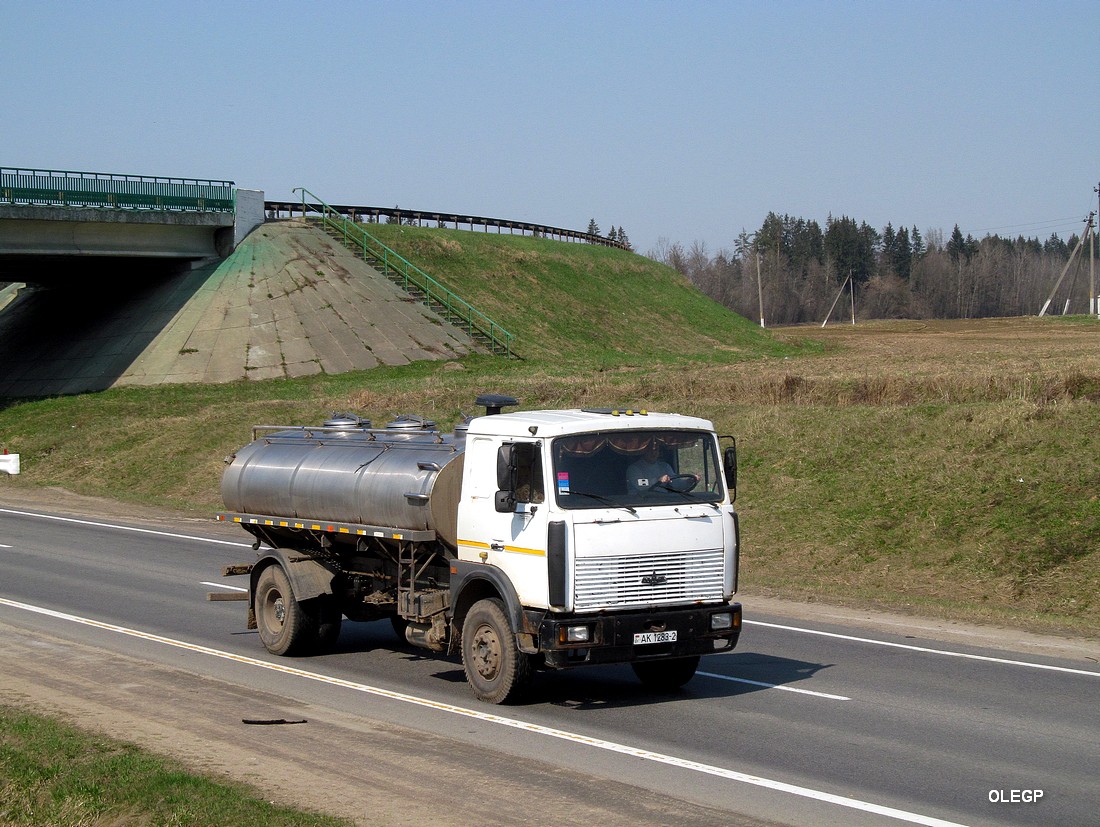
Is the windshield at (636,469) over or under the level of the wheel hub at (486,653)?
over

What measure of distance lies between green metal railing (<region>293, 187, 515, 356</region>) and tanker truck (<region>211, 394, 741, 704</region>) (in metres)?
40.6

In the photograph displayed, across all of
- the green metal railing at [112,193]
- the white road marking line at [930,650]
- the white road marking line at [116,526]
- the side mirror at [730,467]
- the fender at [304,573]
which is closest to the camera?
the side mirror at [730,467]

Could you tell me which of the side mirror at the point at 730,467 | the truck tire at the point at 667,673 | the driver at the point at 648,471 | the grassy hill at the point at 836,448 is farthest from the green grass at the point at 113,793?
the grassy hill at the point at 836,448

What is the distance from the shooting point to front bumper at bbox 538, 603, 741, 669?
9.65 meters

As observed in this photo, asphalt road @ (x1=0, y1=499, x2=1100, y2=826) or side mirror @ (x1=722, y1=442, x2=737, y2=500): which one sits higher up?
side mirror @ (x1=722, y1=442, x2=737, y2=500)

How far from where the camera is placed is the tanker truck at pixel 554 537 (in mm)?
9797

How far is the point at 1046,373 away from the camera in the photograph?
2597 centimetres

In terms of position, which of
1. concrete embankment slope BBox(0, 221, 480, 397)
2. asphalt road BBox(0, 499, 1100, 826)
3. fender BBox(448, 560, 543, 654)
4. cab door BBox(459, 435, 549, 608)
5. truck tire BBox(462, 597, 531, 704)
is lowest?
asphalt road BBox(0, 499, 1100, 826)

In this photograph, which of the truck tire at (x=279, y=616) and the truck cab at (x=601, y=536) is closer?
the truck cab at (x=601, y=536)

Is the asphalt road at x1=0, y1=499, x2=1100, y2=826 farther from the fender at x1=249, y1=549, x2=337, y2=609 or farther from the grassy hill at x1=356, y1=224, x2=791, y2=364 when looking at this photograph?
the grassy hill at x1=356, y1=224, x2=791, y2=364

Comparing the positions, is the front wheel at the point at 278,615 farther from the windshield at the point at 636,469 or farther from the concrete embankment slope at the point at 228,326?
the concrete embankment slope at the point at 228,326

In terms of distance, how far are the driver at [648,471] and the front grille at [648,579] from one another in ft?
2.03

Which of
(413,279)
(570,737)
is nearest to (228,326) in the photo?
(413,279)

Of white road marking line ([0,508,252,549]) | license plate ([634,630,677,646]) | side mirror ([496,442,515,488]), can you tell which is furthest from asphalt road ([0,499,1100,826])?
white road marking line ([0,508,252,549])
